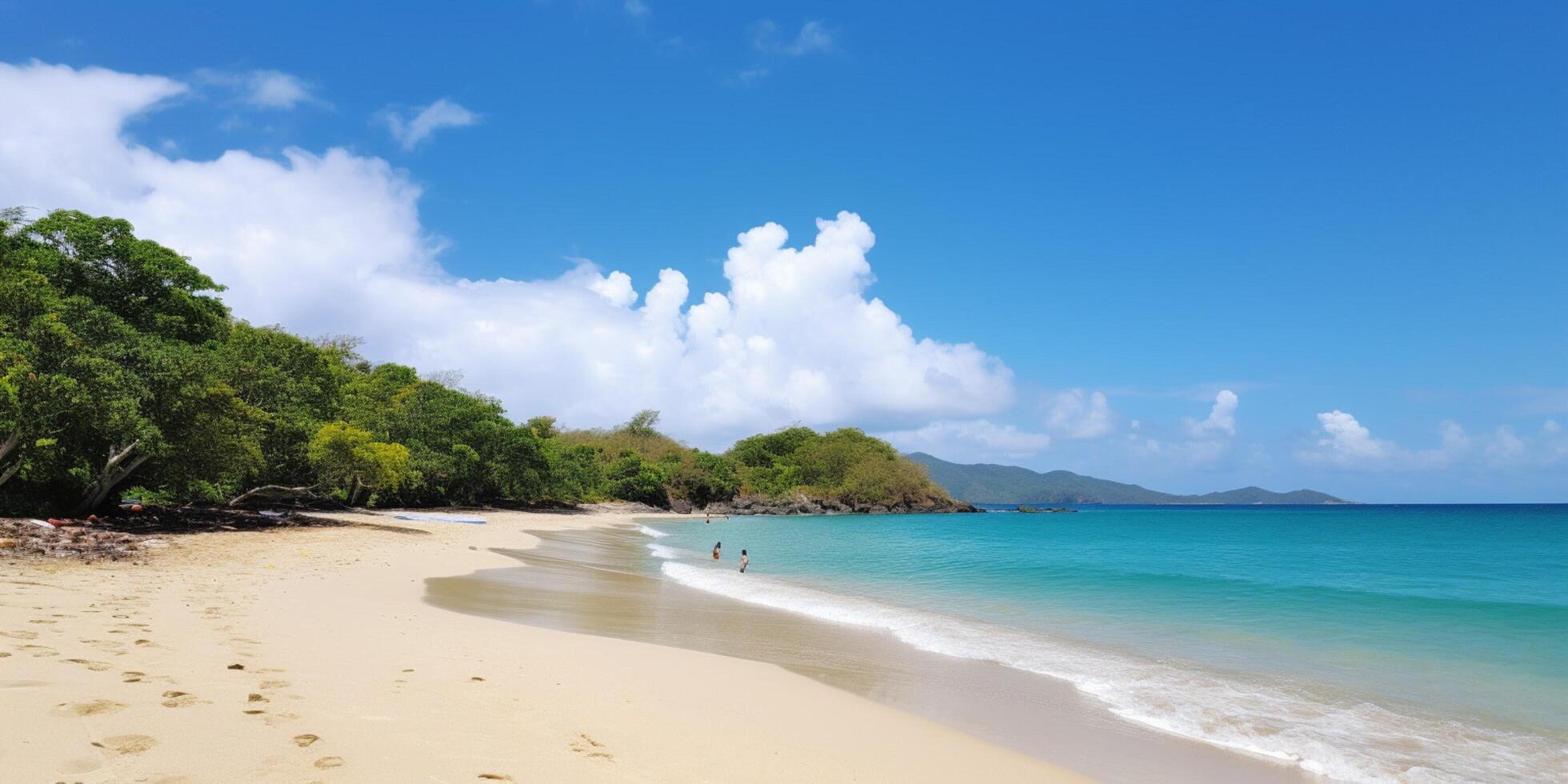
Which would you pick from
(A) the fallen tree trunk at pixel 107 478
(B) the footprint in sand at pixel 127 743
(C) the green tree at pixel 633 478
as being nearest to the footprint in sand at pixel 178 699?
(B) the footprint in sand at pixel 127 743

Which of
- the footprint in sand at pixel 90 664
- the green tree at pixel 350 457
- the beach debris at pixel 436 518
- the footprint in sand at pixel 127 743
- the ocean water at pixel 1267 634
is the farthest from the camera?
the beach debris at pixel 436 518

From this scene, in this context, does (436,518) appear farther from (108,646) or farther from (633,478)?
(633,478)

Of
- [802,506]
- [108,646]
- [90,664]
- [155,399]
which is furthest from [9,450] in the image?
[802,506]

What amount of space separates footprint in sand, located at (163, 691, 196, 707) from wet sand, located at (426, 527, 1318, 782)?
4730 millimetres

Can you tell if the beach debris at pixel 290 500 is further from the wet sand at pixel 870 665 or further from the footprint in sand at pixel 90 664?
the footprint in sand at pixel 90 664

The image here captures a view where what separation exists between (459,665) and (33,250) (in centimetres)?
2543

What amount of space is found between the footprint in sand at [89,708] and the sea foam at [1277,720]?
30.2ft

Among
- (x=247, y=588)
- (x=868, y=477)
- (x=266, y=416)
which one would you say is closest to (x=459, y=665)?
(x=247, y=588)

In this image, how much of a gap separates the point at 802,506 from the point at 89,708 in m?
100

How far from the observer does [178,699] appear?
4.90m

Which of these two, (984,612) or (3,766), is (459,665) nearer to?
(3,766)

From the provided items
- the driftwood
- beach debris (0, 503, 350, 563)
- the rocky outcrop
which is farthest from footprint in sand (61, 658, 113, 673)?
the rocky outcrop

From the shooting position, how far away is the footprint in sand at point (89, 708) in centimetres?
436

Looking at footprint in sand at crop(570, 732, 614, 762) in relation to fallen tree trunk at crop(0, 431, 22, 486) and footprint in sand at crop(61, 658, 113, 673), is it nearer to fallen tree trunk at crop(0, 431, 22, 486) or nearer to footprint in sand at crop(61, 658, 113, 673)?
footprint in sand at crop(61, 658, 113, 673)
